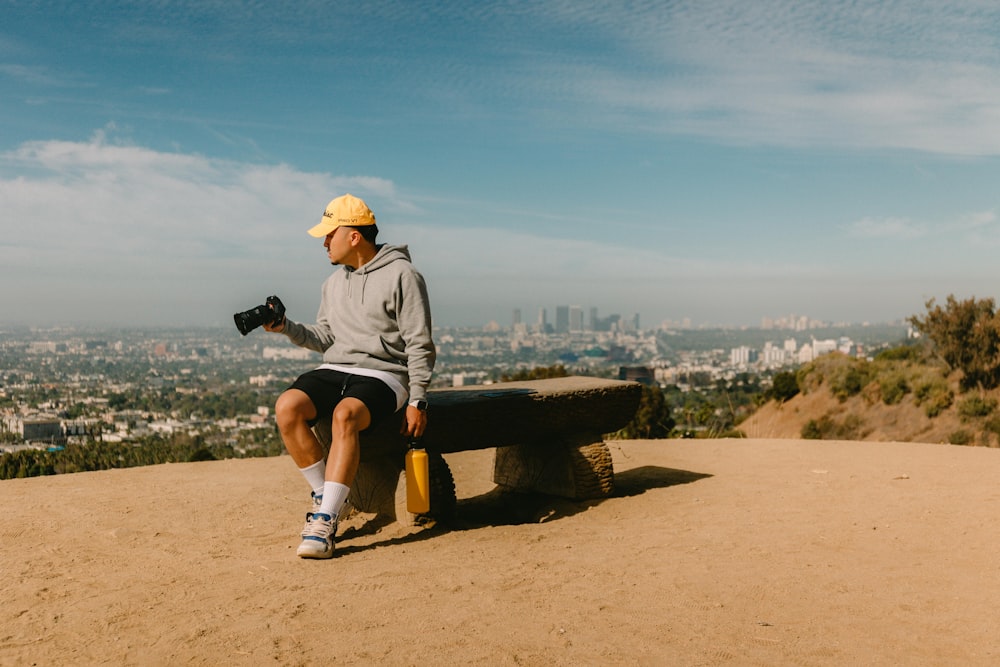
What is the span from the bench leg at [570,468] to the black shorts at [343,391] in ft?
6.91

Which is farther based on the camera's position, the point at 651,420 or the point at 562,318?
the point at 562,318

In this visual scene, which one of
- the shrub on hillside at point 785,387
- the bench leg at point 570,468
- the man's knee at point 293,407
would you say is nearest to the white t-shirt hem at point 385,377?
the man's knee at point 293,407

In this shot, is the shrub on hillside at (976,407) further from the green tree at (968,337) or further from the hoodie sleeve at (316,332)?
the hoodie sleeve at (316,332)

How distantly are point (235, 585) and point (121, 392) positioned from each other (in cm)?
2789

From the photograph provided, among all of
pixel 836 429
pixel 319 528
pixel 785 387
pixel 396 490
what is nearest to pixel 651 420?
pixel 836 429

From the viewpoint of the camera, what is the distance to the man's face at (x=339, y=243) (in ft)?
18.4

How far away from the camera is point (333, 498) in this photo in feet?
16.5

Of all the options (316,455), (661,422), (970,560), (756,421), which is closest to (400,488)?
(316,455)

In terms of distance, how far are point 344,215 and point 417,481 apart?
6.10ft

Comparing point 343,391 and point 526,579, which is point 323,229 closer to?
point 343,391

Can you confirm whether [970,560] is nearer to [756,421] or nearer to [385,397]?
[385,397]

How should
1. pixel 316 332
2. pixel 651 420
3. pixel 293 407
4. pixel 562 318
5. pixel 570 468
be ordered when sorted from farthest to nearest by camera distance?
pixel 562 318 → pixel 651 420 → pixel 570 468 → pixel 316 332 → pixel 293 407

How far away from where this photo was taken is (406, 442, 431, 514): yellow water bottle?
17.8 ft

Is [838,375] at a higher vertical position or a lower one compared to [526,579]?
higher
